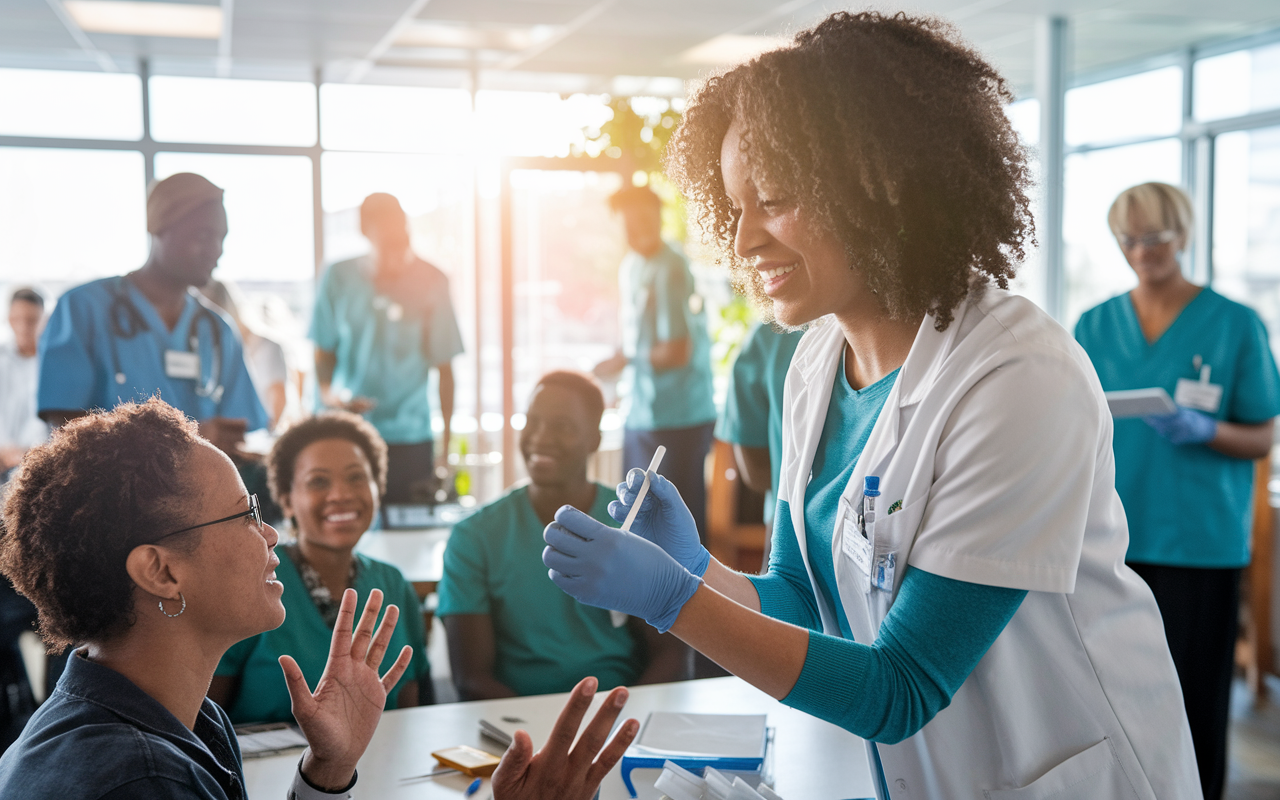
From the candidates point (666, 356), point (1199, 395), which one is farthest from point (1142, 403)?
point (666, 356)

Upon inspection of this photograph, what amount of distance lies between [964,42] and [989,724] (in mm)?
880

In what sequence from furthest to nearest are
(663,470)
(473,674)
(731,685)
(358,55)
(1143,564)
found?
(358,55) → (663,470) → (1143,564) → (473,674) → (731,685)

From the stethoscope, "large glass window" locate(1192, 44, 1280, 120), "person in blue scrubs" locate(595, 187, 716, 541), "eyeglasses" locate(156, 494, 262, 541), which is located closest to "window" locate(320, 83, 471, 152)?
"person in blue scrubs" locate(595, 187, 716, 541)

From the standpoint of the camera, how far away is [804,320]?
1.29 meters

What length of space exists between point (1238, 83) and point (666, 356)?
3246mm

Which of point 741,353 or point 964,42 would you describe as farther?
point 741,353

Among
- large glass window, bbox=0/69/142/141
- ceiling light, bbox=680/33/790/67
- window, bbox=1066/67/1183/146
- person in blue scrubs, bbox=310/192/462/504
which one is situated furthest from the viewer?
large glass window, bbox=0/69/142/141

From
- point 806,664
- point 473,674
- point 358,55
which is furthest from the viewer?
point 358,55

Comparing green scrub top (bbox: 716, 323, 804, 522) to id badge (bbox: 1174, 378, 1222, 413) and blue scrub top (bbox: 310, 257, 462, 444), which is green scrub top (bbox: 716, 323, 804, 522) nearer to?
id badge (bbox: 1174, 378, 1222, 413)

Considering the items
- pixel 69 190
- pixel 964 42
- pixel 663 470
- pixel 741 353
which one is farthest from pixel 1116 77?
pixel 69 190

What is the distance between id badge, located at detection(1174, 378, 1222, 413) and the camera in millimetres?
2752

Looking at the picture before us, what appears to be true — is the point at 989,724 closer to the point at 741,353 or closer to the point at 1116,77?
the point at 741,353

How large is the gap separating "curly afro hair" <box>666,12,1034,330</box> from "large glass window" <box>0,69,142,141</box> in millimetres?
5473

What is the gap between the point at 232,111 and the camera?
5879 mm
